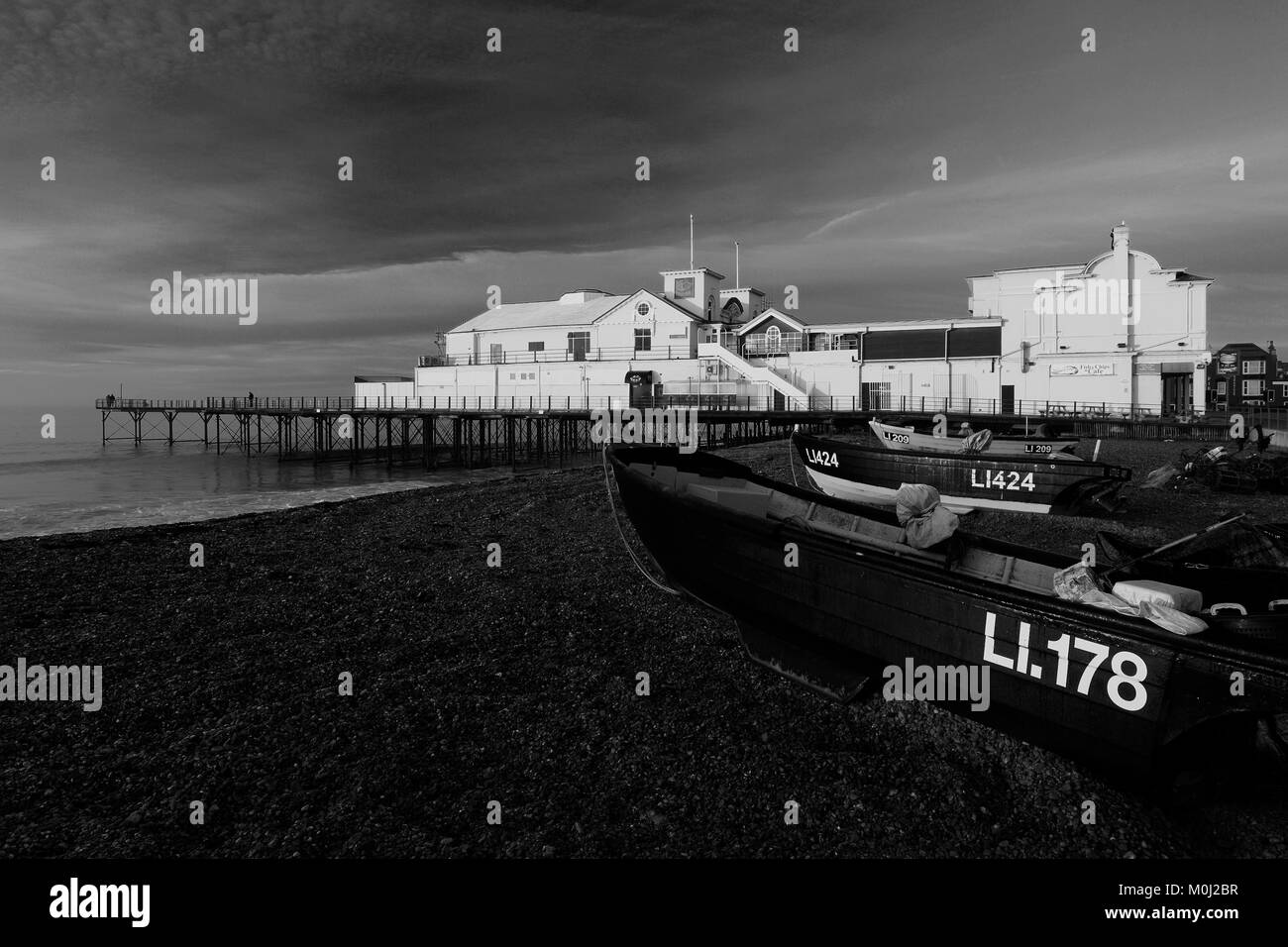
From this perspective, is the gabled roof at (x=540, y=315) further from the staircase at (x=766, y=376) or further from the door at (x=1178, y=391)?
the door at (x=1178, y=391)

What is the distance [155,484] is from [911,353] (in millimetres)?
43631

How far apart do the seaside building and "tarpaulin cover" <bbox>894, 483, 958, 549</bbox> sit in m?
40.2

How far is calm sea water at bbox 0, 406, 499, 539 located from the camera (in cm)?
1980

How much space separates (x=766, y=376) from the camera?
47438 mm

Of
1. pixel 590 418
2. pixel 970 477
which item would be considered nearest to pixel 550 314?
pixel 590 418

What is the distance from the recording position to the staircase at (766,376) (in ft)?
155

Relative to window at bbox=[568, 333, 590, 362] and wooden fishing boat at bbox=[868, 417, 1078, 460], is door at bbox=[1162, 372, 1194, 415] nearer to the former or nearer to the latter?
wooden fishing boat at bbox=[868, 417, 1078, 460]

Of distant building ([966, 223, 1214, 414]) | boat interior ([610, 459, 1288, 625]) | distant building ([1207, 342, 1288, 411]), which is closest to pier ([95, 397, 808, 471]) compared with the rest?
distant building ([966, 223, 1214, 414])

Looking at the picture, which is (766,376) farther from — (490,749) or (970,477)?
(490,749)

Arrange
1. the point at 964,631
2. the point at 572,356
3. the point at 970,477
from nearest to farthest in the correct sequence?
the point at 964,631, the point at 970,477, the point at 572,356

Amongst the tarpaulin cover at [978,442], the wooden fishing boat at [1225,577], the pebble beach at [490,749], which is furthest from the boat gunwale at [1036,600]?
the tarpaulin cover at [978,442]

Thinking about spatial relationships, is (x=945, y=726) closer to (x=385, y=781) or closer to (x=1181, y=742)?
(x=1181, y=742)

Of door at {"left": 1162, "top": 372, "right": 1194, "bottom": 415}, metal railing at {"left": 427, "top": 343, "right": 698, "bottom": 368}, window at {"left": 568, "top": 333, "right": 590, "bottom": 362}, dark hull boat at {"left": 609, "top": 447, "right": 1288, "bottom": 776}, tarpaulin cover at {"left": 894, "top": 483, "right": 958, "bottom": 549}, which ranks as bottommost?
dark hull boat at {"left": 609, "top": 447, "right": 1288, "bottom": 776}
